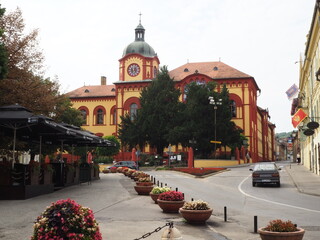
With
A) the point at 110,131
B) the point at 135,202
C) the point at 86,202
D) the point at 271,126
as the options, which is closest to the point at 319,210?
the point at 135,202

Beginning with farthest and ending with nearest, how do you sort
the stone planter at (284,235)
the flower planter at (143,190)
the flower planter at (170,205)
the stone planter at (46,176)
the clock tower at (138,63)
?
the clock tower at (138,63)
the flower planter at (143,190)
the stone planter at (46,176)
the flower planter at (170,205)
the stone planter at (284,235)

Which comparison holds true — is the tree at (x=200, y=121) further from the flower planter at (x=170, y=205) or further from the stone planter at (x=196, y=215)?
the stone planter at (x=196, y=215)

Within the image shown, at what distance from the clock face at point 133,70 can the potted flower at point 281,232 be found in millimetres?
64678

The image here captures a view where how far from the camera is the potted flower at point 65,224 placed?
5344 mm

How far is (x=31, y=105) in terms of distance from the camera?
A: 76.1ft

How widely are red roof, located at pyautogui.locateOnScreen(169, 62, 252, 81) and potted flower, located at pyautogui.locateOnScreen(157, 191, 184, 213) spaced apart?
54.4 meters

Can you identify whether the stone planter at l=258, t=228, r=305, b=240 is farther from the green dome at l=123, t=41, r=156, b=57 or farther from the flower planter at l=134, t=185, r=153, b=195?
the green dome at l=123, t=41, r=156, b=57

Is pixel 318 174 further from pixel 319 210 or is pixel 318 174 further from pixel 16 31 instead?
pixel 16 31

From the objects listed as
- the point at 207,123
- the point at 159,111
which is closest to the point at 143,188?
the point at 207,123

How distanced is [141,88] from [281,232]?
6388cm

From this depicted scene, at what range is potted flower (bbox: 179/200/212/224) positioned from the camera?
10.5 meters

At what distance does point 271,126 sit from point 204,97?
70.8 meters

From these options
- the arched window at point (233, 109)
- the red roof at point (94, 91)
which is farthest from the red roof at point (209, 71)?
the red roof at point (94, 91)

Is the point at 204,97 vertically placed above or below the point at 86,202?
above
